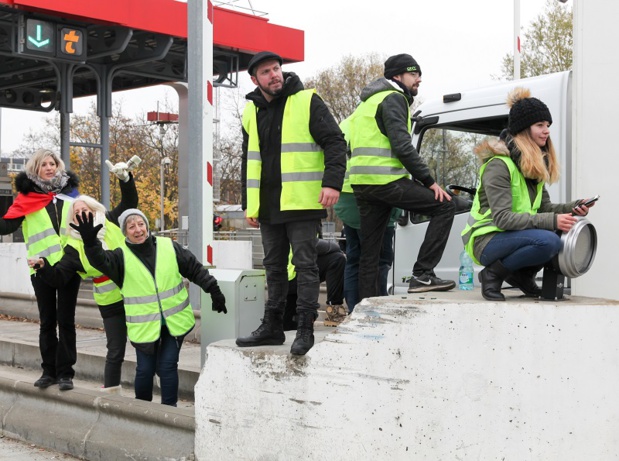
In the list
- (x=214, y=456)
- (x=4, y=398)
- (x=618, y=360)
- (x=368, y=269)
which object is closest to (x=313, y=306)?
(x=368, y=269)

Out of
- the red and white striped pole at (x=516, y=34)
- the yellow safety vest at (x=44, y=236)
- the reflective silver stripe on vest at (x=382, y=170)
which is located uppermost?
the red and white striped pole at (x=516, y=34)

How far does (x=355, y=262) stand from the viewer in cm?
679

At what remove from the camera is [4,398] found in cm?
715

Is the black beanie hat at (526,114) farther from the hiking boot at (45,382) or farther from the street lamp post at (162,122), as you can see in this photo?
the street lamp post at (162,122)

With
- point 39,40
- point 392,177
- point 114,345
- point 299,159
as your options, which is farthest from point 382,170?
point 39,40

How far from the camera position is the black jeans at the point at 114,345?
682cm

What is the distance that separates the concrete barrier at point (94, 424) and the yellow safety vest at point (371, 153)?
1802 mm

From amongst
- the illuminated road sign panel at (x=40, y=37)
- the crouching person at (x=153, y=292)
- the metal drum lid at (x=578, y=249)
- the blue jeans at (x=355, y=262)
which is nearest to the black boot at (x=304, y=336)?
the crouching person at (x=153, y=292)

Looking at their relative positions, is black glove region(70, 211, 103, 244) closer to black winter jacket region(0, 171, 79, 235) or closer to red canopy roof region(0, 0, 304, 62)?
black winter jacket region(0, 171, 79, 235)

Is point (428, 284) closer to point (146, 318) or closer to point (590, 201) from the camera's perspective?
point (590, 201)

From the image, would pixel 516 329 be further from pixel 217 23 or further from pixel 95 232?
pixel 217 23

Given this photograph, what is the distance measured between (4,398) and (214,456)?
2511 millimetres

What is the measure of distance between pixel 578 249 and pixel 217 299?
2440 millimetres

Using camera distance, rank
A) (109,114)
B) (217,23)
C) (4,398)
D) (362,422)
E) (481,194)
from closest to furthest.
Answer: (362,422), (481,194), (4,398), (217,23), (109,114)
